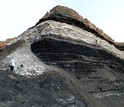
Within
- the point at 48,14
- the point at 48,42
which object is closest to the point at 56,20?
the point at 48,14

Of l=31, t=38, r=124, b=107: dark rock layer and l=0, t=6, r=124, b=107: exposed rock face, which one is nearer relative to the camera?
l=0, t=6, r=124, b=107: exposed rock face

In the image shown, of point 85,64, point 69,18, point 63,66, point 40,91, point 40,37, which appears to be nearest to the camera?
point 40,91

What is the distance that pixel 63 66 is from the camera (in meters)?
29.4

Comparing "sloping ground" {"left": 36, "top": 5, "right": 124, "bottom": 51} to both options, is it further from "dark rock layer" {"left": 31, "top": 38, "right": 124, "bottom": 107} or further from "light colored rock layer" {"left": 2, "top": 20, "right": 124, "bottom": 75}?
"dark rock layer" {"left": 31, "top": 38, "right": 124, "bottom": 107}

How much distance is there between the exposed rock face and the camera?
2395cm

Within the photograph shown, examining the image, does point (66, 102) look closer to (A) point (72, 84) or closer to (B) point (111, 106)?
(A) point (72, 84)

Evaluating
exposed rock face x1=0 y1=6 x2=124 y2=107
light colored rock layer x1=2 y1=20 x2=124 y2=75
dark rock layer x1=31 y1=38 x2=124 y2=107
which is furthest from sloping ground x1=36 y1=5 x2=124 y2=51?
dark rock layer x1=31 y1=38 x2=124 y2=107

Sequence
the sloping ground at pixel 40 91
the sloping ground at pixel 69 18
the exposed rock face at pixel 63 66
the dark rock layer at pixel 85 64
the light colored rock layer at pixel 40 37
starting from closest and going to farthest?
1. the sloping ground at pixel 40 91
2. the exposed rock face at pixel 63 66
3. the light colored rock layer at pixel 40 37
4. the dark rock layer at pixel 85 64
5. the sloping ground at pixel 69 18

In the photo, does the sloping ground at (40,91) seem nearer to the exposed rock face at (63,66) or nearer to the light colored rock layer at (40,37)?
the exposed rock face at (63,66)

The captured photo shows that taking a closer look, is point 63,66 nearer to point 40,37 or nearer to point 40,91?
point 40,37

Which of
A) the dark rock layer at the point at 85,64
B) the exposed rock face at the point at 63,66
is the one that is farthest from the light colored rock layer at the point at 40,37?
the dark rock layer at the point at 85,64

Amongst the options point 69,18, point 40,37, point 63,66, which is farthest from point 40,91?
point 69,18

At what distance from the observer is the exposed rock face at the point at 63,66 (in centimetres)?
2395

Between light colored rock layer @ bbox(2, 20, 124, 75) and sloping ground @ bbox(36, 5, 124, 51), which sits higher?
sloping ground @ bbox(36, 5, 124, 51)
